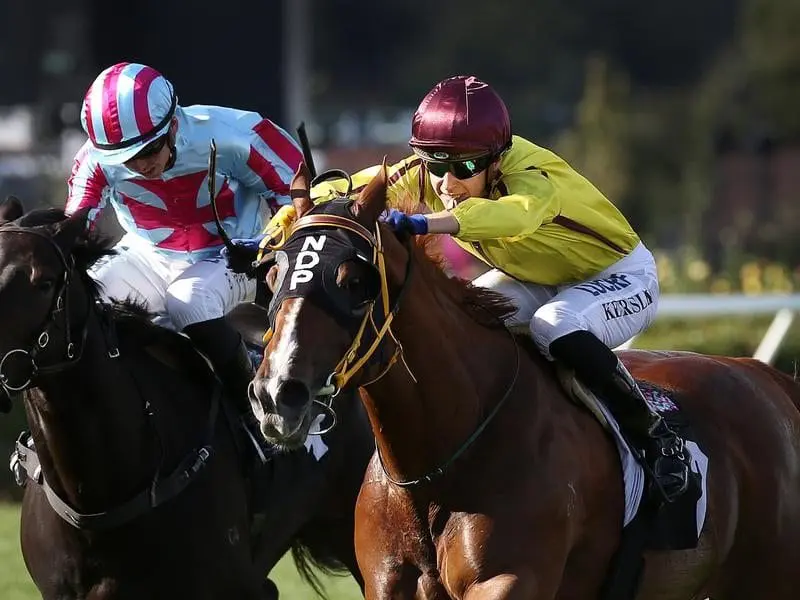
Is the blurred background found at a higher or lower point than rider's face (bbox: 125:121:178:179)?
lower

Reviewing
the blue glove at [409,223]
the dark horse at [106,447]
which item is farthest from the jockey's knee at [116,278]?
the blue glove at [409,223]

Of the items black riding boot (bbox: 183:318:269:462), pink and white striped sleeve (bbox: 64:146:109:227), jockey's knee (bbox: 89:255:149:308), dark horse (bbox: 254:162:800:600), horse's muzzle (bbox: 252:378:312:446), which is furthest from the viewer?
jockey's knee (bbox: 89:255:149:308)

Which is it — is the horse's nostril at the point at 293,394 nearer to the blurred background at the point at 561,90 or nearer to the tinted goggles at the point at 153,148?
the blurred background at the point at 561,90

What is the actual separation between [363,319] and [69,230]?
1.46 m

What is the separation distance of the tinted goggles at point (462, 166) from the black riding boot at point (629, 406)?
534mm

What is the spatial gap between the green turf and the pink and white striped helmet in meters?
→ 2.56

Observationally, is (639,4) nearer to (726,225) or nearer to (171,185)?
(726,225)

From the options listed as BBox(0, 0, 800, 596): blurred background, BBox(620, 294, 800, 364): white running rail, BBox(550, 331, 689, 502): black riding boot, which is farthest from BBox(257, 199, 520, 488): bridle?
BBox(620, 294, 800, 364): white running rail

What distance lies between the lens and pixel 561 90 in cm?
3784

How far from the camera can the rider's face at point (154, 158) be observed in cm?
559

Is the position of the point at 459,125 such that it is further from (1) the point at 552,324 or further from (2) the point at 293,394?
(2) the point at 293,394

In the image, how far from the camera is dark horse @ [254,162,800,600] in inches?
157

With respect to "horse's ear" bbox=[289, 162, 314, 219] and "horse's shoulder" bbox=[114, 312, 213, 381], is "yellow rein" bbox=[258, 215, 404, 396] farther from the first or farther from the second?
"horse's shoulder" bbox=[114, 312, 213, 381]

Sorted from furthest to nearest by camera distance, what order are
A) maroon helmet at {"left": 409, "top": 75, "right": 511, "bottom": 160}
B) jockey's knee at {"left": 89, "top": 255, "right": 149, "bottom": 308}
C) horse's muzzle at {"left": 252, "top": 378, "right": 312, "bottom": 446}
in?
jockey's knee at {"left": 89, "top": 255, "right": 149, "bottom": 308} → maroon helmet at {"left": 409, "top": 75, "right": 511, "bottom": 160} → horse's muzzle at {"left": 252, "top": 378, "right": 312, "bottom": 446}
